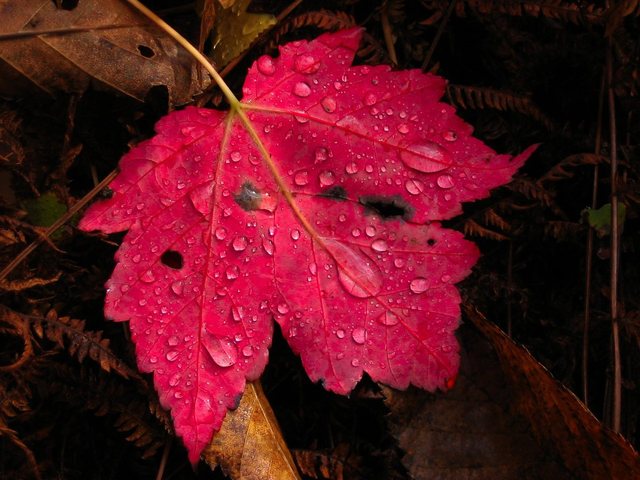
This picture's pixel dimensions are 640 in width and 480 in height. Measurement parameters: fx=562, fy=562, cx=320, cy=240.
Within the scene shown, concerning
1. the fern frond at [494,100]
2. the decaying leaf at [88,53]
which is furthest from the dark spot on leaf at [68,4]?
the fern frond at [494,100]

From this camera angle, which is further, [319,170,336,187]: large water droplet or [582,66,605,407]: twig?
[582,66,605,407]: twig

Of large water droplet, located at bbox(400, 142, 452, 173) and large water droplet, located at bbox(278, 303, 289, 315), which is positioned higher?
large water droplet, located at bbox(400, 142, 452, 173)

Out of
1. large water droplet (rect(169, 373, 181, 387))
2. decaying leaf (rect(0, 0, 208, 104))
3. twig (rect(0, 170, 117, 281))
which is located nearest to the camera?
large water droplet (rect(169, 373, 181, 387))

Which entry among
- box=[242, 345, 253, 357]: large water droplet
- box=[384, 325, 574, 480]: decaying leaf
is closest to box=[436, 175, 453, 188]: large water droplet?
box=[384, 325, 574, 480]: decaying leaf

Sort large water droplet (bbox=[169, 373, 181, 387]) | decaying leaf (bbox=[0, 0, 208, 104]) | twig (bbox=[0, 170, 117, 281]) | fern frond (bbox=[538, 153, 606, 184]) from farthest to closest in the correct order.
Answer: fern frond (bbox=[538, 153, 606, 184]) < twig (bbox=[0, 170, 117, 281]) < decaying leaf (bbox=[0, 0, 208, 104]) < large water droplet (bbox=[169, 373, 181, 387])

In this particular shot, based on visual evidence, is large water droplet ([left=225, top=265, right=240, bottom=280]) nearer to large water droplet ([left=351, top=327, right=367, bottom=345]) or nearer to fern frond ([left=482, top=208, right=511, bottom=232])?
large water droplet ([left=351, top=327, right=367, bottom=345])

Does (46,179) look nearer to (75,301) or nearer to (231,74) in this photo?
(75,301)

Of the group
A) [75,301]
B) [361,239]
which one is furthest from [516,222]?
[75,301]
